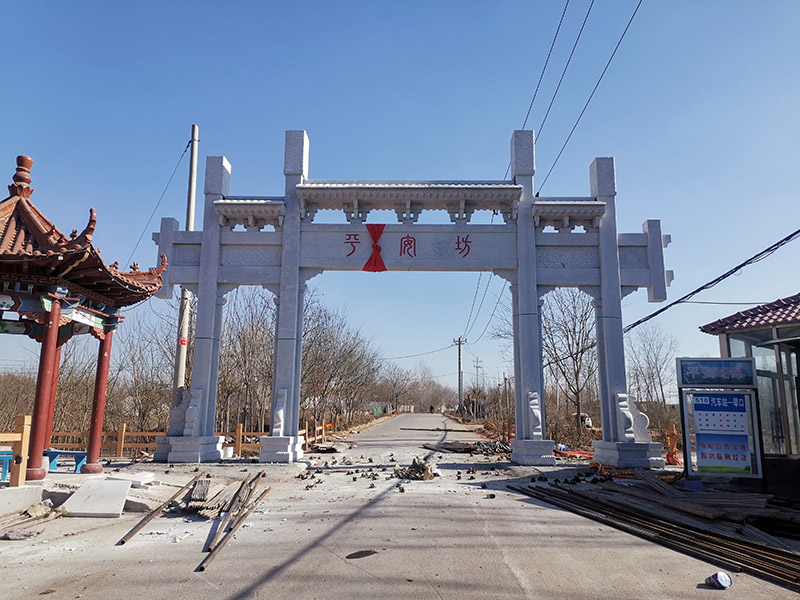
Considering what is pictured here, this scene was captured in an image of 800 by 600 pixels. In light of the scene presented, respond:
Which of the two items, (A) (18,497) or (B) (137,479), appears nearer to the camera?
(A) (18,497)

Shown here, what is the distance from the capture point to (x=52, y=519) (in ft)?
23.9

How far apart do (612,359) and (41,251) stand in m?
11.5

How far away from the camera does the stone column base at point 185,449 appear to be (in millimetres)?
12016

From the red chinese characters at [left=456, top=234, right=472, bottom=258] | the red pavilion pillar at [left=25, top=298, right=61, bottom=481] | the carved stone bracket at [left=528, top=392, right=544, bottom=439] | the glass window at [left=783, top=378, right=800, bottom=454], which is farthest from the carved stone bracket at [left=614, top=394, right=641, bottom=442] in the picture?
the red pavilion pillar at [left=25, top=298, right=61, bottom=481]

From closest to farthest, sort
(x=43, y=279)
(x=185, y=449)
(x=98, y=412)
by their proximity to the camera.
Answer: (x=43, y=279)
(x=98, y=412)
(x=185, y=449)

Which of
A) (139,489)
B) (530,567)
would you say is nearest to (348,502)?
(139,489)

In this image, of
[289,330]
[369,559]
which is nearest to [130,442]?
[289,330]

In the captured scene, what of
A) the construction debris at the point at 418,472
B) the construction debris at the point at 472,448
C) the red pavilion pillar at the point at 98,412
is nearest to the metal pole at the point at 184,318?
the red pavilion pillar at the point at 98,412

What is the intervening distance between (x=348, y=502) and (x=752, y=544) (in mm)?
5385

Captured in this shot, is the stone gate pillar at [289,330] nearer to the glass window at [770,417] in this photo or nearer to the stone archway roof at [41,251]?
the stone archway roof at [41,251]

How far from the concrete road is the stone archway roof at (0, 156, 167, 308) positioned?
3.98 meters

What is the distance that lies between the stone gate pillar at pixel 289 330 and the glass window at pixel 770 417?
9480mm

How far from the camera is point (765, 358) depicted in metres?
10.1

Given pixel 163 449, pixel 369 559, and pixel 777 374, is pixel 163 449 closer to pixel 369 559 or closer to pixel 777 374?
pixel 369 559
